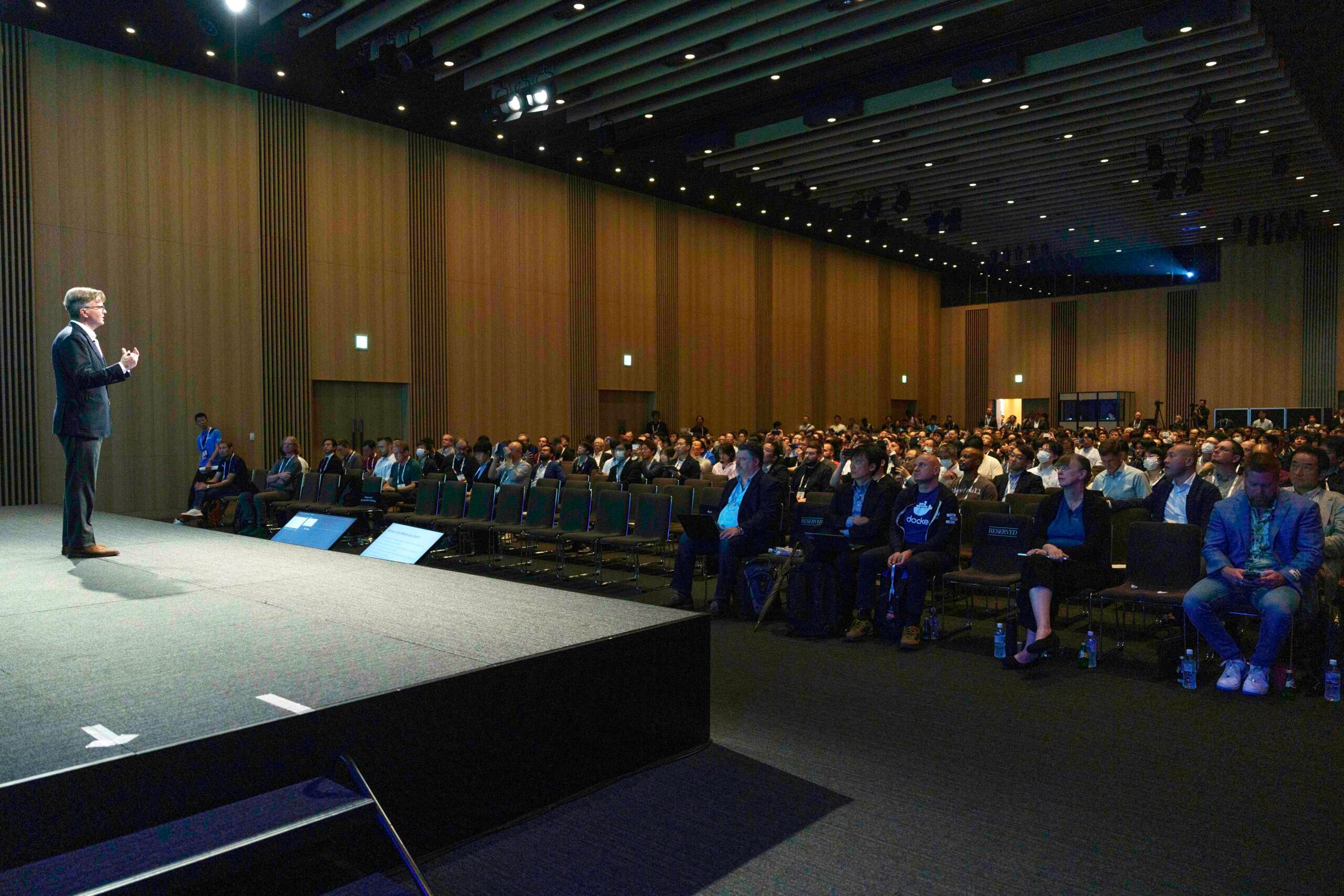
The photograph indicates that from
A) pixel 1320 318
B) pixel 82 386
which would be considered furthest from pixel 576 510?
pixel 1320 318

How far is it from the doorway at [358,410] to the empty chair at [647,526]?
7380 millimetres

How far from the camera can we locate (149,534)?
580 centimetres

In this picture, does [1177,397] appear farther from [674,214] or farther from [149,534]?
[149,534]

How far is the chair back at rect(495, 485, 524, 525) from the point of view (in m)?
8.21

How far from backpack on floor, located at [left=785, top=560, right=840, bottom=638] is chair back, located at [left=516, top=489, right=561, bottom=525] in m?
3.09

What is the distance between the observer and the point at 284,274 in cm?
1254

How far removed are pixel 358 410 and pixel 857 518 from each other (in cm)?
985

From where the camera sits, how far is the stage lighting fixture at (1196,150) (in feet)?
39.1

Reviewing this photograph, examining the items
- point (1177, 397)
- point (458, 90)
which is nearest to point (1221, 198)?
point (1177, 397)

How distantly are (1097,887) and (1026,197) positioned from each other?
16121mm

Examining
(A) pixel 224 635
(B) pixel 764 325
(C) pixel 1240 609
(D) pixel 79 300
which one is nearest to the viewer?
(A) pixel 224 635

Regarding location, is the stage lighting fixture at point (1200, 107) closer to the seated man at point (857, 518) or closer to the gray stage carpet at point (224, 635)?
the seated man at point (857, 518)

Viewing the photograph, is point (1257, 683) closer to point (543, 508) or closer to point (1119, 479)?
point (1119, 479)

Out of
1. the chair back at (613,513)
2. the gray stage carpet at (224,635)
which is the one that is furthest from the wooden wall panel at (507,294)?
the gray stage carpet at (224,635)
